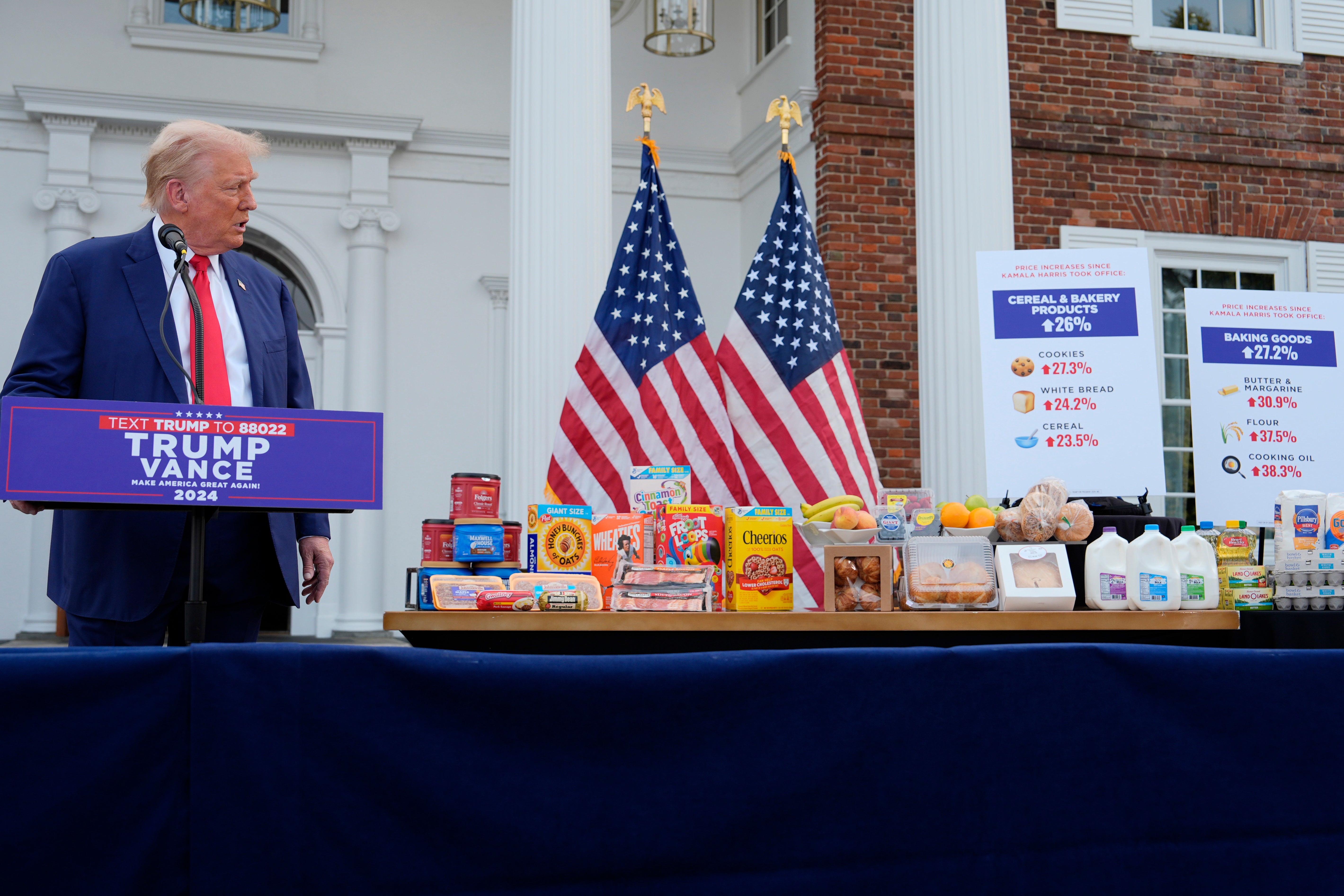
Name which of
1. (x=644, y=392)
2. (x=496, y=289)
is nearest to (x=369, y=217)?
(x=496, y=289)

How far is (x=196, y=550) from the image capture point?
1800 mm

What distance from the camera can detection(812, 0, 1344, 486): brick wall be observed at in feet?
24.1

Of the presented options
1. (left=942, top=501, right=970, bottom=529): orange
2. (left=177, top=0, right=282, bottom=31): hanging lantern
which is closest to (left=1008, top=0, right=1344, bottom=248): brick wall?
(left=177, top=0, right=282, bottom=31): hanging lantern

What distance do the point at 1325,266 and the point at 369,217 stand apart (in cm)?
669

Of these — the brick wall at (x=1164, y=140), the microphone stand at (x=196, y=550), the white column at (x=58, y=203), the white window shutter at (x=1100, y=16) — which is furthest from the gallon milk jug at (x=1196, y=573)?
the white column at (x=58, y=203)

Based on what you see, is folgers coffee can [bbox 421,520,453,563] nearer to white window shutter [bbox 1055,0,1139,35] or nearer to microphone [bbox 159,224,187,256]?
Answer: microphone [bbox 159,224,187,256]

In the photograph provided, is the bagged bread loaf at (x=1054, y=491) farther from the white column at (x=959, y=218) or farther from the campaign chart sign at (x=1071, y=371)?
the white column at (x=959, y=218)

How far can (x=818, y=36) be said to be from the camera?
748 cm

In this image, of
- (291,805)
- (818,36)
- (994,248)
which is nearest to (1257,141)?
(818,36)

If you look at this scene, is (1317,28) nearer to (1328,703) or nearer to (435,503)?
(435,503)

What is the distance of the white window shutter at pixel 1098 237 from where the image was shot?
7.61 meters

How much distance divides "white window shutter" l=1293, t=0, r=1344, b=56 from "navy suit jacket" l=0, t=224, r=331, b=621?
327 inches

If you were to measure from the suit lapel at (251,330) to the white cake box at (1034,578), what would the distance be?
5.25ft

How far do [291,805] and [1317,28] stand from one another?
9074 millimetres
